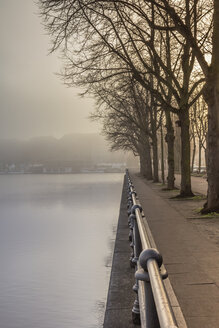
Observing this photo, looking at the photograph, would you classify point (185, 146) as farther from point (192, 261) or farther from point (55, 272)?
point (192, 261)

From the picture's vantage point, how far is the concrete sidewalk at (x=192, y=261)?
17.9ft

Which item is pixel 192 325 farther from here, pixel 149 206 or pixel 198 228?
pixel 149 206

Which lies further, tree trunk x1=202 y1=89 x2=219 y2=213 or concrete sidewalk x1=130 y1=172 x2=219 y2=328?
tree trunk x1=202 y1=89 x2=219 y2=213

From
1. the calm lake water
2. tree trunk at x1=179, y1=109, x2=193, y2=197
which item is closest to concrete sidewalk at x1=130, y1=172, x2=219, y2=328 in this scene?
the calm lake water

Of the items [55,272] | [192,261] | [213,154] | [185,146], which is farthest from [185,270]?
[185,146]

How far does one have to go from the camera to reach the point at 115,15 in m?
20.8

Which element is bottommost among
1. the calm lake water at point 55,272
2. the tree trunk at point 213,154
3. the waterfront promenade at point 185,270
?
the calm lake water at point 55,272

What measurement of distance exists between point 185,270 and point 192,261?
0.76m

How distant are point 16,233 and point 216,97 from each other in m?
17.1

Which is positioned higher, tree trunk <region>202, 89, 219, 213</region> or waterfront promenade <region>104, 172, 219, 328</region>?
tree trunk <region>202, 89, 219, 213</region>

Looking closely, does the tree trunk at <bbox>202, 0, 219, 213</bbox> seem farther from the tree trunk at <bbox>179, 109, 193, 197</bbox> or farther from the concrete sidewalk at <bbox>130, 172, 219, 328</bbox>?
the tree trunk at <bbox>179, 109, 193, 197</bbox>

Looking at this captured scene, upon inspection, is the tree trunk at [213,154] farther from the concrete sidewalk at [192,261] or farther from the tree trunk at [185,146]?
the tree trunk at [185,146]

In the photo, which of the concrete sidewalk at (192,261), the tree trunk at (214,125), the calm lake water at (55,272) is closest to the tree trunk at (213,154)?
the tree trunk at (214,125)

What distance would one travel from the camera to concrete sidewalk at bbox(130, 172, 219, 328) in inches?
215
